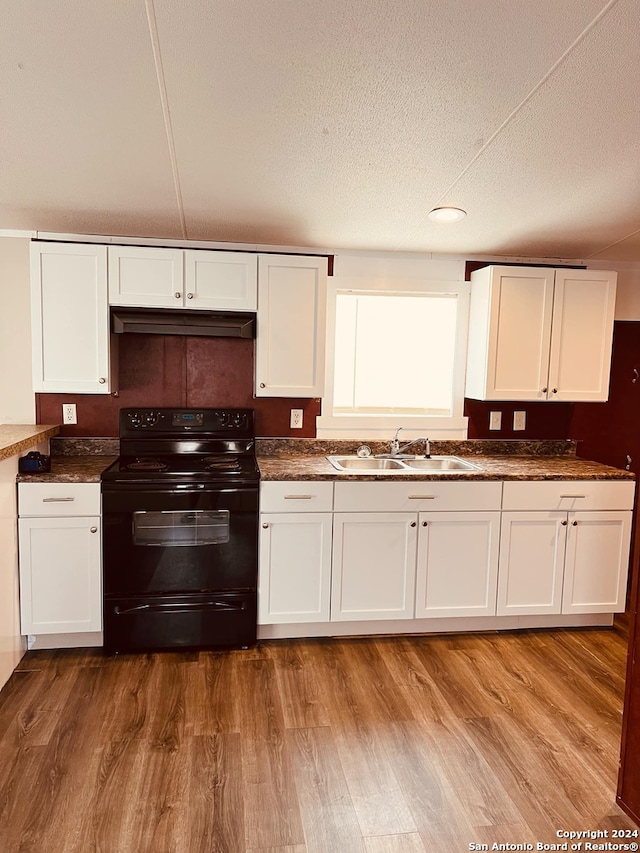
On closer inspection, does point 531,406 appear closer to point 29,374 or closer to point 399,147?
point 399,147

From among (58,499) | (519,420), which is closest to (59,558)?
(58,499)

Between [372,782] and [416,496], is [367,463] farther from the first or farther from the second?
[372,782]

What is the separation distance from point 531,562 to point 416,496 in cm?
75

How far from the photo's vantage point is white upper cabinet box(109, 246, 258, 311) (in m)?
2.95

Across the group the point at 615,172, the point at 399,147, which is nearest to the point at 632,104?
the point at 615,172

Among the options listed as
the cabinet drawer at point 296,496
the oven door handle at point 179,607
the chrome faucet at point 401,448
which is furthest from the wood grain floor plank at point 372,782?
the chrome faucet at point 401,448

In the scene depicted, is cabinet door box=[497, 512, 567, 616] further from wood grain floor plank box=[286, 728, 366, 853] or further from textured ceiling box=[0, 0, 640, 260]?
textured ceiling box=[0, 0, 640, 260]

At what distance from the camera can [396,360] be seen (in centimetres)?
355

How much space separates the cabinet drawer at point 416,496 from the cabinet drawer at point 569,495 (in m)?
0.10

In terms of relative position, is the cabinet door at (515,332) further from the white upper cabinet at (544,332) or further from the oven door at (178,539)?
the oven door at (178,539)

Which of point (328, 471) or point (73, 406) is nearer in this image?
point (328, 471)

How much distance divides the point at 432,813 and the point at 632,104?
90.8 inches

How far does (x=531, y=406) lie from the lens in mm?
3674

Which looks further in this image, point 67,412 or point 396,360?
point 396,360
